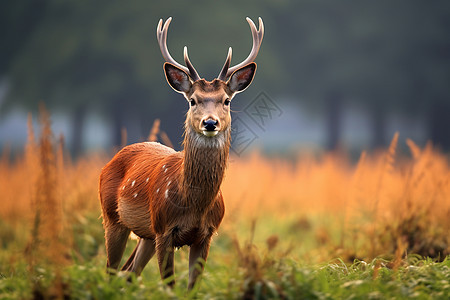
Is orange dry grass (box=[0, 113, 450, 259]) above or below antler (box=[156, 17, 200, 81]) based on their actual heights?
below

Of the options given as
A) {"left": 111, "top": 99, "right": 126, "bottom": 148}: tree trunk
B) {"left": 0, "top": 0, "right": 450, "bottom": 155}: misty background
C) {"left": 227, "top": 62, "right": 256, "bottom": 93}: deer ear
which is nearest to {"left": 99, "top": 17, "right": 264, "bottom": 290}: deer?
{"left": 227, "top": 62, "right": 256, "bottom": 93}: deer ear

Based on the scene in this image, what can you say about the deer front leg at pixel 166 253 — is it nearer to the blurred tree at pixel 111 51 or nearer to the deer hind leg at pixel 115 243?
the deer hind leg at pixel 115 243

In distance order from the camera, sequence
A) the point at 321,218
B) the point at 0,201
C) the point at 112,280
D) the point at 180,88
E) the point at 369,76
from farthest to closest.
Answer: the point at 369,76
the point at 321,218
the point at 0,201
the point at 180,88
the point at 112,280

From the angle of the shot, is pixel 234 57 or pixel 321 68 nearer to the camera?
pixel 234 57

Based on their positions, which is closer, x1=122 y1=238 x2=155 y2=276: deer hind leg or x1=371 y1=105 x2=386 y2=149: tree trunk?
x1=122 y1=238 x2=155 y2=276: deer hind leg

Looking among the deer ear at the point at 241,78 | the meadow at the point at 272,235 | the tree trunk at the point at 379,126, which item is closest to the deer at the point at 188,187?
the deer ear at the point at 241,78

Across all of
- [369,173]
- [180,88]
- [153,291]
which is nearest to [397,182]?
[369,173]

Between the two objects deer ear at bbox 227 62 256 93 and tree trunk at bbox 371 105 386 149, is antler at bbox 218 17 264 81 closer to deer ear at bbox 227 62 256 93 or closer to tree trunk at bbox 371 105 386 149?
deer ear at bbox 227 62 256 93

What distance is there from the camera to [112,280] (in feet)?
13.0

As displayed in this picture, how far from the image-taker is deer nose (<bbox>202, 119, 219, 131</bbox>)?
14.1ft

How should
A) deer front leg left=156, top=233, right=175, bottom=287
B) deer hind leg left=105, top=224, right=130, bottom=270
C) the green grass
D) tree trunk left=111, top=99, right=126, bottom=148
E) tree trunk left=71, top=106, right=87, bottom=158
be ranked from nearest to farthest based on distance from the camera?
the green grass, deer front leg left=156, top=233, right=175, bottom=287, deer hind leg left=105, top=224, right=130, bottom=270, tree trunk left=111, top=99, right=126, bottom=148, tree trunk left=71, top=106, right=87, bottom=158

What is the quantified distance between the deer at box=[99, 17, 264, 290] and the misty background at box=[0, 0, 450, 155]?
11.8 meters

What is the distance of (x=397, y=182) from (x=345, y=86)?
45.3ft

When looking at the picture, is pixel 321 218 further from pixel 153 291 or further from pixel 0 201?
pixel 153 291
